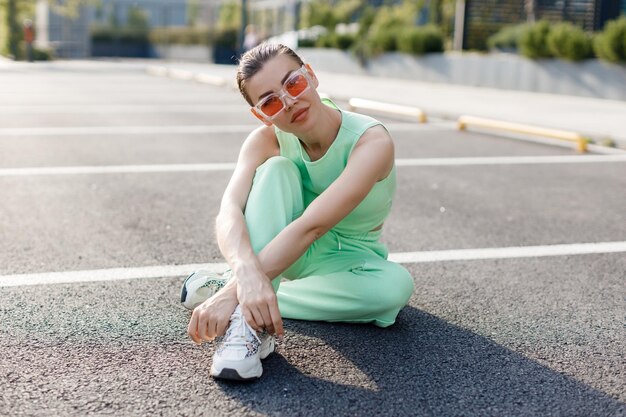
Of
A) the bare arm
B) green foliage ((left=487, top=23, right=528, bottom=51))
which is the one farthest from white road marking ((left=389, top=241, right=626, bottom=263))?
green foliage ((left=487, top=23, right=528, bottom=51))

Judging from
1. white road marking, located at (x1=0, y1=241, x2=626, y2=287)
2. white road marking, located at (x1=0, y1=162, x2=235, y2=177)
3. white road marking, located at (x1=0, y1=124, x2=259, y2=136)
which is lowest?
white road marking, located at (x1=0, y1=124, x2=259, y2=136)

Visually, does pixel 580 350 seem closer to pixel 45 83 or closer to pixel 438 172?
pixel 438 172

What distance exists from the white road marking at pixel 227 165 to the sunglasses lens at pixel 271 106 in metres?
4.48

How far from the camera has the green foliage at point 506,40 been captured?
20.9m

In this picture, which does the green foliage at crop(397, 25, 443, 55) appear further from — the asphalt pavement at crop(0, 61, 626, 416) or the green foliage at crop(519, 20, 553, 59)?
the asphalt pavement at crop(0, 61, 626, 416)

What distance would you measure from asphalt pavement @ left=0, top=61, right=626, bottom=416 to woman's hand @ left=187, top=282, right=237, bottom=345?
0.54ft

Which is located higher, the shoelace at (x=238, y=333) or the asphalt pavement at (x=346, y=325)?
the shoelace at (x=238, y=333)

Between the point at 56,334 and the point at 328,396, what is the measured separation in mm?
1184

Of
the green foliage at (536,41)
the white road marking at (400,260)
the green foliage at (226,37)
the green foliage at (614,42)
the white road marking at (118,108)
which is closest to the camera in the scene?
the white road marking at (400,260)

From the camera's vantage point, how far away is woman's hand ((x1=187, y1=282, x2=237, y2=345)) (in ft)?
9.16

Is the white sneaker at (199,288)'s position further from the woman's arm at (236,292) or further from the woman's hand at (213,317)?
the woman's hand at (213,317)

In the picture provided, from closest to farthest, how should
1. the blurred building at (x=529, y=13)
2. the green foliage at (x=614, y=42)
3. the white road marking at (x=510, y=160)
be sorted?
the white road marking at (x=510, y=160), the green foliage at (x=614, y=42), the blurred building at (x=529, y=13)

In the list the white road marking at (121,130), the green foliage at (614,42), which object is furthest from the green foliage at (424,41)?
the white road marking at (121,130)

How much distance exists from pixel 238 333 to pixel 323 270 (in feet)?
2.08
